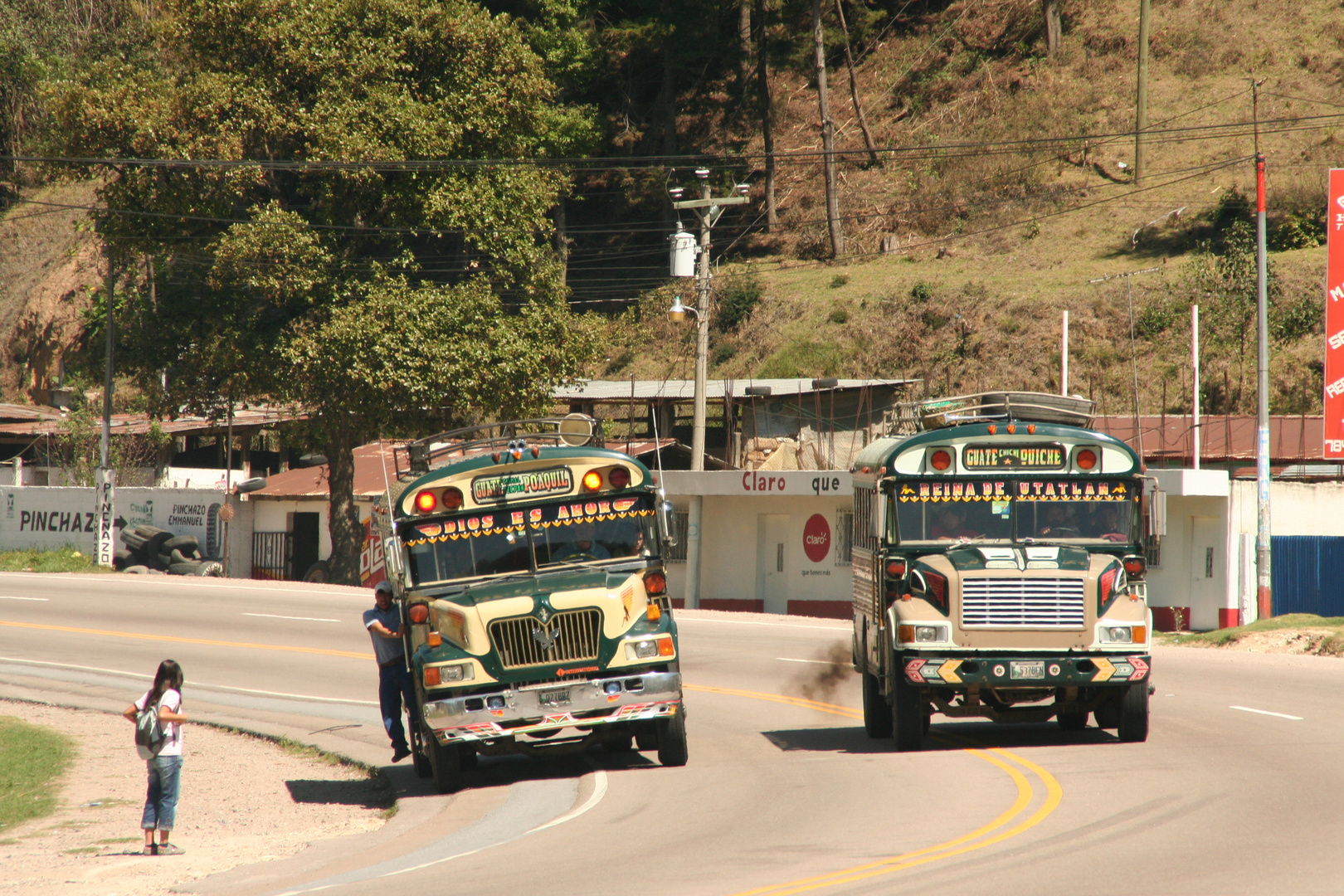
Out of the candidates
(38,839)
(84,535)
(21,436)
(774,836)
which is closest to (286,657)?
(38,839)

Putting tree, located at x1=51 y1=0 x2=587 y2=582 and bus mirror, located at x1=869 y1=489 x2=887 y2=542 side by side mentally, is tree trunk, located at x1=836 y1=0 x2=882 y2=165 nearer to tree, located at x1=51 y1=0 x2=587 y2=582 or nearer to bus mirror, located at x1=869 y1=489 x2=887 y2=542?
tree, located at x1=51 y1=0 x2=587 y2=582

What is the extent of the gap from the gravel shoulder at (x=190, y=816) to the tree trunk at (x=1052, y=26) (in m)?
63.4

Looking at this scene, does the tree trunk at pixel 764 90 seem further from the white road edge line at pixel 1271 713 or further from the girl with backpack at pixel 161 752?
the girl with backpack at pixel 161 752

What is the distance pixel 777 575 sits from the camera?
34.6 metres

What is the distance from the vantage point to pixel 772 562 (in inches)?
1369

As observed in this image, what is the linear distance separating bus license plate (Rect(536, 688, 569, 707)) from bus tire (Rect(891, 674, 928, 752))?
3.03 metres

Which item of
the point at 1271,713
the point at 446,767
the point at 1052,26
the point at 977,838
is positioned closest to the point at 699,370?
the point at 1271,713

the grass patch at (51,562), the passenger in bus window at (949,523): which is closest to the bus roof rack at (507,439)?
the passenger in bus window at (949,523)

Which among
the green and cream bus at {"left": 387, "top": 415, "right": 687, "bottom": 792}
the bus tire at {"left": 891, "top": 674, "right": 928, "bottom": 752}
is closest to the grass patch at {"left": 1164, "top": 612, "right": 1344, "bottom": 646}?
the bus tire at {"left": 891, "top": 674, "right": 928, "bottom": 752}

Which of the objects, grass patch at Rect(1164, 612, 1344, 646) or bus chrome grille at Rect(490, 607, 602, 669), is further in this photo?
grass patch at Rect(1164, 612, 1344, 646)

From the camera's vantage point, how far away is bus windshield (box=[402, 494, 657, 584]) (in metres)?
12.4

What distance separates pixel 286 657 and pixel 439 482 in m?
12.9

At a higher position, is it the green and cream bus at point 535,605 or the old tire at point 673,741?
the green and cream bus at point 535,605

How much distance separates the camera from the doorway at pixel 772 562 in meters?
34.5
